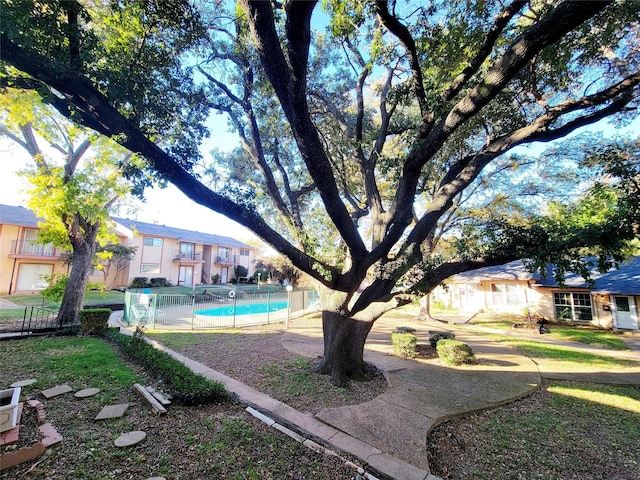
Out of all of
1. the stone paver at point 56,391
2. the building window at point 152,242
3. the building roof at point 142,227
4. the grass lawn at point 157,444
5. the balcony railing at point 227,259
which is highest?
the building roof at point 142,227

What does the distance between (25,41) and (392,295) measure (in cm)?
679

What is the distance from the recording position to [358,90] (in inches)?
270

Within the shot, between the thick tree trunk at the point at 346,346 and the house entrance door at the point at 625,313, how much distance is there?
16.9 meters

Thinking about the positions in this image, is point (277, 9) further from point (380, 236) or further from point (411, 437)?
point (411, 437)

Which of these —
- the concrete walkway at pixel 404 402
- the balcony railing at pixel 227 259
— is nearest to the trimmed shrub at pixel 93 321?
the concrete walkway at pixel 404 402

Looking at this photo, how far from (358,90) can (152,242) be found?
27.2m

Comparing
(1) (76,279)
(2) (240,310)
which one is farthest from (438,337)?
(1) (76,279)

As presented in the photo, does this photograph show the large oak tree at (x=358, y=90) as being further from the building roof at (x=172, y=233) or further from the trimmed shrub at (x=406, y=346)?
the building roof at (x=172, y=233)

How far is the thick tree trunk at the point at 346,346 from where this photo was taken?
6.43 metres

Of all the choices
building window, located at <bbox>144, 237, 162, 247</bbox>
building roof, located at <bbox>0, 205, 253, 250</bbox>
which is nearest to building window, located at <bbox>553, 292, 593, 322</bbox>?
building roof, located at <bbox>0, 205, 253, 250</bbox>

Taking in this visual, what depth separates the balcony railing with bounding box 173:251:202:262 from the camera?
29.2 meters

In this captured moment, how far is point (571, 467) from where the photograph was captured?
382cm

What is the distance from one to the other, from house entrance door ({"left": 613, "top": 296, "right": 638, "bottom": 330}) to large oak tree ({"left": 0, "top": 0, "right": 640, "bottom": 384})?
1283cm

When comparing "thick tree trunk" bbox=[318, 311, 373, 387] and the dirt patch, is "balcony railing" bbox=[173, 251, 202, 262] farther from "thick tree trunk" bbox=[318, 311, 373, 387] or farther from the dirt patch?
"thick tree trunk" bbox=[318, 311, 373, 387]
